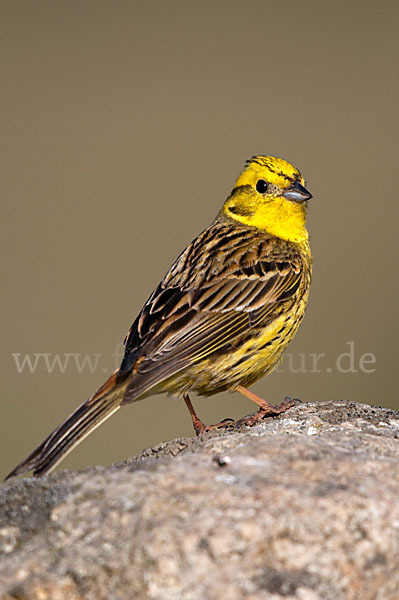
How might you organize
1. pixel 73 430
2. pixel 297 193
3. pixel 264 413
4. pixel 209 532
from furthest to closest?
1. pixel 297 193
2. pixel 264 413
3. pixel 73 430
4. pixel 209 532

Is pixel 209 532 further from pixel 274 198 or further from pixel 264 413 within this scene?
pixel 274 198

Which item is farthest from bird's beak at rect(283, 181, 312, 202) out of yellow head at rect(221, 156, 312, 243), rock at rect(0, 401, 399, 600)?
rock at rect(0, 401, 399, 600)

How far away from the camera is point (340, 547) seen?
107 inches

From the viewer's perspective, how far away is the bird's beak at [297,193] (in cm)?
611

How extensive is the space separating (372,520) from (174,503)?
2.20 feet

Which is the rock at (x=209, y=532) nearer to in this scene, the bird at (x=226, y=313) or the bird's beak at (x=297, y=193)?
the bird at (x=226, y=313)

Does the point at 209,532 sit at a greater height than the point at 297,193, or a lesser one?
lesser

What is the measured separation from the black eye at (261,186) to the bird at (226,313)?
0.03 feet

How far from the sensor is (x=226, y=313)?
5.39m

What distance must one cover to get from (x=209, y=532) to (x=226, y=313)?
280 cm

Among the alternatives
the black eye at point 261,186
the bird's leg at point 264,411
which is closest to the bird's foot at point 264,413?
the bird's leg at point 264,411

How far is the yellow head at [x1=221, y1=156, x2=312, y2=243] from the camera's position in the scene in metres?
6.23

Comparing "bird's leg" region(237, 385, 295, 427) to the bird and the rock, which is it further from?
the rock

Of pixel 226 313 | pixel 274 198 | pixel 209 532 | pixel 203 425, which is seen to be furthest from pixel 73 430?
pixel 274 198
